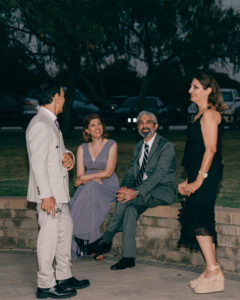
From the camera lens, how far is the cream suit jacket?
5309 millimetres

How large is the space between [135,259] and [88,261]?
481mm

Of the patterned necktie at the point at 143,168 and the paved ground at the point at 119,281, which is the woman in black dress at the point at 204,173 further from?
the patterned necktie at the point at 143,168

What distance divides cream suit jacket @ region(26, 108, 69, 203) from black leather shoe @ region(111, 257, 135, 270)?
4.38 feet

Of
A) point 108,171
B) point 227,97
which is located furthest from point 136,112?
point 108,171

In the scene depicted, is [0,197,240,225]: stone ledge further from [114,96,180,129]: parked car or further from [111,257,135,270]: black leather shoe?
[114,96,180,129]: parked car

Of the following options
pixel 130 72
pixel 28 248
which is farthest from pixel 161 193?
pixel 130 72

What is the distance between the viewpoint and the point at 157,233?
699 centimetres

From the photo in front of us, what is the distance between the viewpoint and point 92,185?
7.11m

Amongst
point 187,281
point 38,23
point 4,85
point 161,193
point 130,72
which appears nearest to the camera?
point 187,281

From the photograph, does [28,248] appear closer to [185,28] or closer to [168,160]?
[168,160]

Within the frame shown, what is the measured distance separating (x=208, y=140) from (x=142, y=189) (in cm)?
147

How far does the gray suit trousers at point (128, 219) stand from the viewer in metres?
6.66

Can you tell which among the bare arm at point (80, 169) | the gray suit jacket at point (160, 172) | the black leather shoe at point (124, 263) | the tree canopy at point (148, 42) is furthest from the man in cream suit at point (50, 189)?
the tree canopy at point (148, 42)

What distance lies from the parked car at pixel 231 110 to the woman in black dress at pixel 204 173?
19.4 meters
